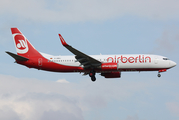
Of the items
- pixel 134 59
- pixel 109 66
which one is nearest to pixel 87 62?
pixel 109 66

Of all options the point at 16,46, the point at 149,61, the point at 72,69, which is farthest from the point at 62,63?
the point at 149,61

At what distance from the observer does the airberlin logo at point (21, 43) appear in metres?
53.3

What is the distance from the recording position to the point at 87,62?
48.8m

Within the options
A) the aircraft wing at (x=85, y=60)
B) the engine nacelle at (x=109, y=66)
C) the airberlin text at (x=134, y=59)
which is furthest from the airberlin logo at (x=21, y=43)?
the airberlin text at (x=134, y=59)

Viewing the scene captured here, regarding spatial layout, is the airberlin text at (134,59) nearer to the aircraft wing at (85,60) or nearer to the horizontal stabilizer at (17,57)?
the aircraft wing at (85,60)

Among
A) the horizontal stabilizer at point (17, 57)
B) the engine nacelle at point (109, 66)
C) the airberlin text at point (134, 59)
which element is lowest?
the engine nacelle at point (109, 66)

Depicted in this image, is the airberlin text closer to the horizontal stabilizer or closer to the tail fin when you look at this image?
the tail fin

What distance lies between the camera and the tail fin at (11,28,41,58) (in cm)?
5272

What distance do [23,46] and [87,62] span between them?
40.6ft

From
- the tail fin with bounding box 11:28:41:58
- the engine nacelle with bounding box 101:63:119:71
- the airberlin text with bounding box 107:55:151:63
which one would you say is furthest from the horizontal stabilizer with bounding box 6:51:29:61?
the airberlin text with bounding box 107:55:151:63

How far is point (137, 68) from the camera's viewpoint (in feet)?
157

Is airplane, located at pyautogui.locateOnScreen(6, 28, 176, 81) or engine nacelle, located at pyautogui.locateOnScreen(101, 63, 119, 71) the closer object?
engine nacelle, located at pyautogui.locateOnScreen(101, 63, 119, 71)

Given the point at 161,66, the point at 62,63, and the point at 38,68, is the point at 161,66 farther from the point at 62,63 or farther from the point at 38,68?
the point at 38,68

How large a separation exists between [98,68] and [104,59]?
5.82 ft
